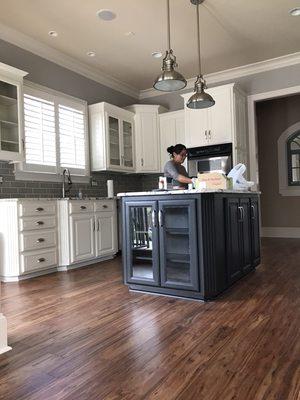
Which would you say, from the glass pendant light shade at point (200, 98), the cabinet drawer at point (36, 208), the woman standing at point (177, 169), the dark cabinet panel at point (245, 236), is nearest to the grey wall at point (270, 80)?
the glass pendant light shade at point (200, 98)

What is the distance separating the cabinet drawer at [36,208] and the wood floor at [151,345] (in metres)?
0.92

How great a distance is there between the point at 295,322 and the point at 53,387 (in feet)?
4.98

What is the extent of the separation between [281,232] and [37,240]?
5158 mm

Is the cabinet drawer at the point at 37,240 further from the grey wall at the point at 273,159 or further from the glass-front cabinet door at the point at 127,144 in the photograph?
the grey wall at the point at 273,159

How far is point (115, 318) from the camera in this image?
92.5 inches

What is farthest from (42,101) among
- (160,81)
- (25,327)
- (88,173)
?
(25,327)

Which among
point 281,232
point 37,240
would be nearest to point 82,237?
point 37,240

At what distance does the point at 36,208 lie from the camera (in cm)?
384

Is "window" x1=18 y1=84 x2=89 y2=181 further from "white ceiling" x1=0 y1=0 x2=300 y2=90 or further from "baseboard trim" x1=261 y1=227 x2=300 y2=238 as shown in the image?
"baseboard trim" x1=261 y1=227 x2=300 y2=238

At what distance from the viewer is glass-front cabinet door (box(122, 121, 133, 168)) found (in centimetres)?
577

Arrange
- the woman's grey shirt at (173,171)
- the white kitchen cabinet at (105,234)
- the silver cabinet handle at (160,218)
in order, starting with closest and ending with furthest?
the silver cabinet handle at (160,218) → the woman's grey shirt at (173,171) → the white kitchen cabinet at (105,234)

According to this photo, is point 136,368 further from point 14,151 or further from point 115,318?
point 14,151

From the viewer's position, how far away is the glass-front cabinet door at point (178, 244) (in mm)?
2660

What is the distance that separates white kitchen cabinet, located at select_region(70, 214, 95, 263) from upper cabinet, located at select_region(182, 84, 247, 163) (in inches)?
87.6
